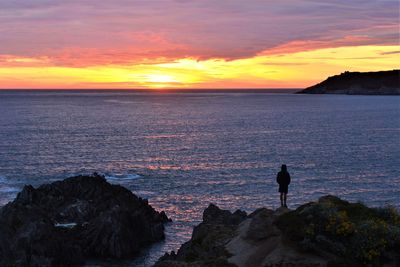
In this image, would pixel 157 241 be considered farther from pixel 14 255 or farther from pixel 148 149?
pixel 148 149

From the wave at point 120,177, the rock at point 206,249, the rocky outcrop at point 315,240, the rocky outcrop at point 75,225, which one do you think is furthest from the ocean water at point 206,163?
the rocky outcrop at point 315,240

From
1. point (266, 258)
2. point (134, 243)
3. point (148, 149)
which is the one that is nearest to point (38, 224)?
point (134, 243)

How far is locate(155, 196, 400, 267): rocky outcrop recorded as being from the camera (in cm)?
2212

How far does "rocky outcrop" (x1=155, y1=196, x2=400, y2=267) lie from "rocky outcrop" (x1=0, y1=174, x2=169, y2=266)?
2008 cm

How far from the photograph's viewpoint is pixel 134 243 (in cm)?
4816

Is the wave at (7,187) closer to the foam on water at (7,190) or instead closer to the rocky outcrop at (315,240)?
the foam on water at (7,190)

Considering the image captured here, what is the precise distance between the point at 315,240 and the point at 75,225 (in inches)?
1276

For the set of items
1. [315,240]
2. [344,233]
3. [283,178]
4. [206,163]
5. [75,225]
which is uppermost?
[283,178]

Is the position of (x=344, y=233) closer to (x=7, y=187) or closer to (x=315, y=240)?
(x=315, y=240)

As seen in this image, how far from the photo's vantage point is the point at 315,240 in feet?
74.8

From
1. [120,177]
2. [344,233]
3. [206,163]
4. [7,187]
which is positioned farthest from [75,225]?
[206,163]

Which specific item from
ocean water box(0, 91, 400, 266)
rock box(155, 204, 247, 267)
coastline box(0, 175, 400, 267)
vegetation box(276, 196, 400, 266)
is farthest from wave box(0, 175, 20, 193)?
vegetation box(276, 196, 400, 266)

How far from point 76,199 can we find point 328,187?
112ft

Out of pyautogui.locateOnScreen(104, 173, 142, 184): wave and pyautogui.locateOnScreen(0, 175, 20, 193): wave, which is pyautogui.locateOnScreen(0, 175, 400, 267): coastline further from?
pyautogui.locateOnScreen(104, 173, 142, 184): wave
